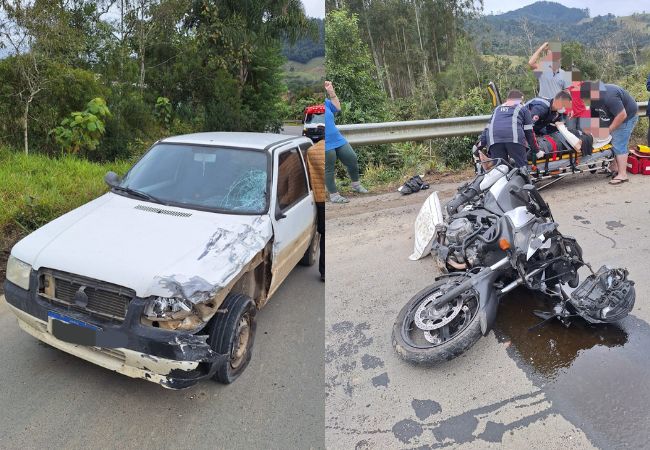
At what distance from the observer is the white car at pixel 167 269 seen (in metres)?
2.80

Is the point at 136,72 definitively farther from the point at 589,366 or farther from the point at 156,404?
the point at 589,366

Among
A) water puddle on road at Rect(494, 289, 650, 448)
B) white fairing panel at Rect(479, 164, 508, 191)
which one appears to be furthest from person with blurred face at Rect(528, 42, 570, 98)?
water puddle on road at Rect(494, 289, 650, 448)

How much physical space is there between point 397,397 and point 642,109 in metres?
6.40

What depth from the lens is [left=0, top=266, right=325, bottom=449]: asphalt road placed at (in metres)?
2.67

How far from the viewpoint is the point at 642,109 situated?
7.13 meters

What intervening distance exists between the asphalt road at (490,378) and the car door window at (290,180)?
74cm

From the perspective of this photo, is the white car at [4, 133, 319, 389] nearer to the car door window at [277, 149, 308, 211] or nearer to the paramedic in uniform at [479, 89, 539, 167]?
the car door window at [277, 149, 308, 211]

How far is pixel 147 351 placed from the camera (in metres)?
2.76

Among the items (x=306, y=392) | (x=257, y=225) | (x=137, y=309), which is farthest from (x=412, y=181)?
(x=137, y=309)

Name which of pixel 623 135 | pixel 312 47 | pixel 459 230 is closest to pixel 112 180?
pixel 312 47

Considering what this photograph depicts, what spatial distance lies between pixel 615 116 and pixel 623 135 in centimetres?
28

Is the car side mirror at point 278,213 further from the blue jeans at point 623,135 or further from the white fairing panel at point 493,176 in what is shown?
the blue jeans at point 623,135

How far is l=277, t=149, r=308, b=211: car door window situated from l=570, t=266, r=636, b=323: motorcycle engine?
85.5 inches

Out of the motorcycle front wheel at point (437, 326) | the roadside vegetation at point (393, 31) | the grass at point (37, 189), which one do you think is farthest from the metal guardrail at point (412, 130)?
the grass at point (37, 189)
